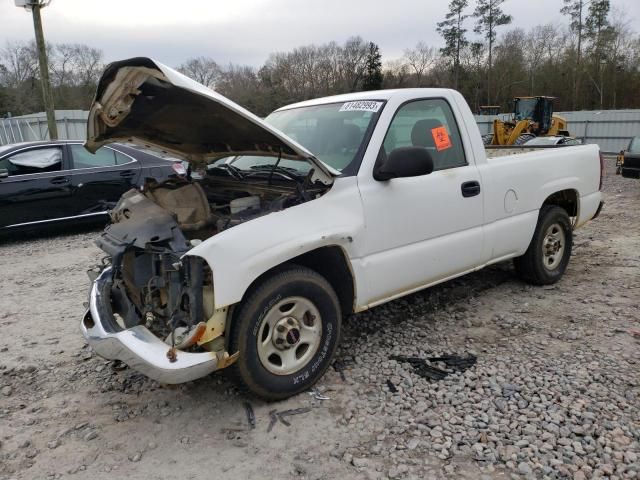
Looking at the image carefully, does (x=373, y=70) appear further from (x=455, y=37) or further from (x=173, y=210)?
(x=173, y=210)

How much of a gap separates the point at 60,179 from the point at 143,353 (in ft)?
19.7

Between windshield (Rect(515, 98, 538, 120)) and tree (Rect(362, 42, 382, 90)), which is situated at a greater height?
tree (Rect(362, 42, 382, 90))

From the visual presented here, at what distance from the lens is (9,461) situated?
8.84ft

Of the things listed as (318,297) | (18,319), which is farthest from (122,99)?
(18,319)

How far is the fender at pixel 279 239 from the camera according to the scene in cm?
268

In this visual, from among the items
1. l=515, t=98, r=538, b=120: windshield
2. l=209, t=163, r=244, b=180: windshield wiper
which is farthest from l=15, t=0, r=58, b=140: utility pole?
l=515, t=98, r=538, b=120: windshield

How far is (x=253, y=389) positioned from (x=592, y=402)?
2053 mm

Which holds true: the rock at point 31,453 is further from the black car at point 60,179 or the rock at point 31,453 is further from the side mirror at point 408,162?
the black car at point 60,179

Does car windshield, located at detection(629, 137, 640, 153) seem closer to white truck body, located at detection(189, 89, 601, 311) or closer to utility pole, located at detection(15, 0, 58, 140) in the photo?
white truck body, located at detection(189, 89, 601, 311)

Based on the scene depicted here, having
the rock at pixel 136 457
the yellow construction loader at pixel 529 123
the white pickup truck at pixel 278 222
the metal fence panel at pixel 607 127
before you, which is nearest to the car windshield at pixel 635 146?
the yellow construction loader at pixel 529 123

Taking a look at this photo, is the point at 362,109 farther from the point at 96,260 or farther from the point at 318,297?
the point at 96,260

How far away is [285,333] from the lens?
3055 millimetres

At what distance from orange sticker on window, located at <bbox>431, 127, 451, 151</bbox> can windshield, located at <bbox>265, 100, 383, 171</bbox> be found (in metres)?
0.57

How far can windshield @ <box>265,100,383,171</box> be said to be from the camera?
3541 mm
